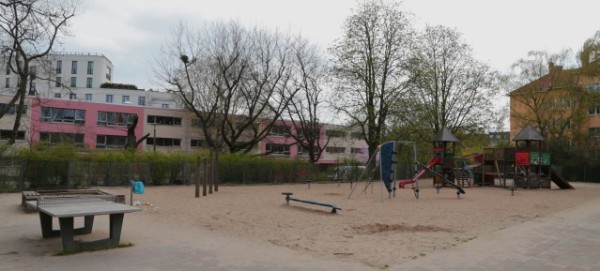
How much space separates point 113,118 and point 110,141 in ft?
9.33

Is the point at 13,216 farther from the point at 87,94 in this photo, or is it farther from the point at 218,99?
the point at 87,94

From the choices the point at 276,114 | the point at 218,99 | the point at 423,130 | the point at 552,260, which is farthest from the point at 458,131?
the point at 552,260

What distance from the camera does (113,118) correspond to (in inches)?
2334

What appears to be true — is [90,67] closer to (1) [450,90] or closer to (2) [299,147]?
(2) [299,147]

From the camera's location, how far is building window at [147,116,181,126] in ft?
201

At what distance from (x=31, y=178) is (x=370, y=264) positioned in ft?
65.1

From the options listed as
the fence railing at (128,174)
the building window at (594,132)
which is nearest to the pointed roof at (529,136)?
→ the fence railing at (128,174)

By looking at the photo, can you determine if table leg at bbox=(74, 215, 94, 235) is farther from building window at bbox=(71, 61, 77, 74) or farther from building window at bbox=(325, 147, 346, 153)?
building window at bbox=(71, 61, 77, 74)

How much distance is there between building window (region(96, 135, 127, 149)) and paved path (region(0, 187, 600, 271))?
5087 cm

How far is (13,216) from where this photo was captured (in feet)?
39.5

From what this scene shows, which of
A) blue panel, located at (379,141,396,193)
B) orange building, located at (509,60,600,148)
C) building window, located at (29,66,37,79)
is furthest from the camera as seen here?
orange building, located at (509,60,600,148)

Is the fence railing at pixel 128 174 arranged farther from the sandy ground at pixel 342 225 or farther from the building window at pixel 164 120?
the building window at pixel 164 120

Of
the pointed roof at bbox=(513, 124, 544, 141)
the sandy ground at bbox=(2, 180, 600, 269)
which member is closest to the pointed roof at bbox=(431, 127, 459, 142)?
the pointed roof at bbox=(513, 124, 544, 141)

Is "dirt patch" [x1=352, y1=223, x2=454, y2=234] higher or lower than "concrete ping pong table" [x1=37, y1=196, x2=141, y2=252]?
lower
